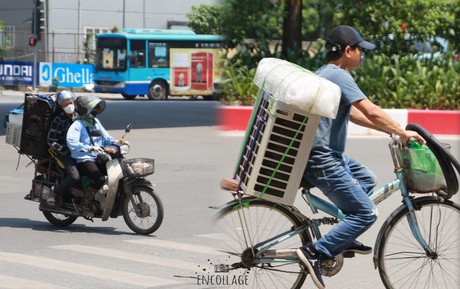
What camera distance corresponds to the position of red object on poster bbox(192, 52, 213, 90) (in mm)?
42525

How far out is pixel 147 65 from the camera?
4388 centimetres

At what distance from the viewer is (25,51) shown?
183 ft

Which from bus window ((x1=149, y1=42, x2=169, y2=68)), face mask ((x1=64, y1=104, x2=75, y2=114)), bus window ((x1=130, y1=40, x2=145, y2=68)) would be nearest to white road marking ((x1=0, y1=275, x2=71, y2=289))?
face mask ((x1=64, y1=104, x2=75, y2=114))

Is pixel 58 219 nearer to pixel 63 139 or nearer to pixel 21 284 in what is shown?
pixel 63 139

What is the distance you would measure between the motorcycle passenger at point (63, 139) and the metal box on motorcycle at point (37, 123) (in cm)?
8

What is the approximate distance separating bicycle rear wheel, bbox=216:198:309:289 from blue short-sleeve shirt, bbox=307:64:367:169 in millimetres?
392

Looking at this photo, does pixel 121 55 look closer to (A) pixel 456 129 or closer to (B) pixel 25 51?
(B) pixel 25 51

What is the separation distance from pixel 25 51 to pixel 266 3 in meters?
40.1

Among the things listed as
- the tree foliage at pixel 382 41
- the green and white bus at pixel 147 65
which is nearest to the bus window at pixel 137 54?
the green and white bus at pixel 147 65

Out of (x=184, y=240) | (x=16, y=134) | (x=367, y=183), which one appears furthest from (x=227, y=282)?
(x=16, y=134)

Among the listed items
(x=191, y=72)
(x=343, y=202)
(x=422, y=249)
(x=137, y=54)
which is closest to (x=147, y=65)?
(x=137, y=54)

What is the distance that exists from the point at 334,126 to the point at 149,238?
13.2 ft

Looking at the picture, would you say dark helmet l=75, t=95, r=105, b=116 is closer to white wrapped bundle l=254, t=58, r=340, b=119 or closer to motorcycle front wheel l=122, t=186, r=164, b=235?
motorcycle front wheel l=122, t=186, r=164, b=235

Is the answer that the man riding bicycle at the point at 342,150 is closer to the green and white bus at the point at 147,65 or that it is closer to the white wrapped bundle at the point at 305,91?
the white wrapped bundle at the point at 305,91
